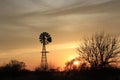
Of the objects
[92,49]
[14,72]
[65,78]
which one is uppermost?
[92,49]

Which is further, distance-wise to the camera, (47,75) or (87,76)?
(47,75)

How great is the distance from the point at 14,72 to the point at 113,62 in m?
17.7

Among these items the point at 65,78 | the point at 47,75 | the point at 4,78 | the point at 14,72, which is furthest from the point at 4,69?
the point at 65,78

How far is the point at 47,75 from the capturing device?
169 feet

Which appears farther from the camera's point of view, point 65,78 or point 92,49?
point 92,49

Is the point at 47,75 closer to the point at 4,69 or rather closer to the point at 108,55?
the point at 4,69

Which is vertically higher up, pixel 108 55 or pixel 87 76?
pixel 108 55

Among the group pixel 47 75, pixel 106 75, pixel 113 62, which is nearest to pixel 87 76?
pixel 106 75

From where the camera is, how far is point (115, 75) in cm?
4728

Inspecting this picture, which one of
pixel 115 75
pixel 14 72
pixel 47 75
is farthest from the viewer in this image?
pixel 14 72

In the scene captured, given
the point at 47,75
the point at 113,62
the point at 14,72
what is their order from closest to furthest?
the point at 47,75 → the point at 14,72 → the point at 113,62

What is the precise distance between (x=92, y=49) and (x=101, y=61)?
11.4 feet

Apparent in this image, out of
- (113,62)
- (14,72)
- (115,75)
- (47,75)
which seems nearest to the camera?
(115,75)

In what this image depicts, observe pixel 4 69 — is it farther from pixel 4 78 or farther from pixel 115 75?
pixel 115 75
